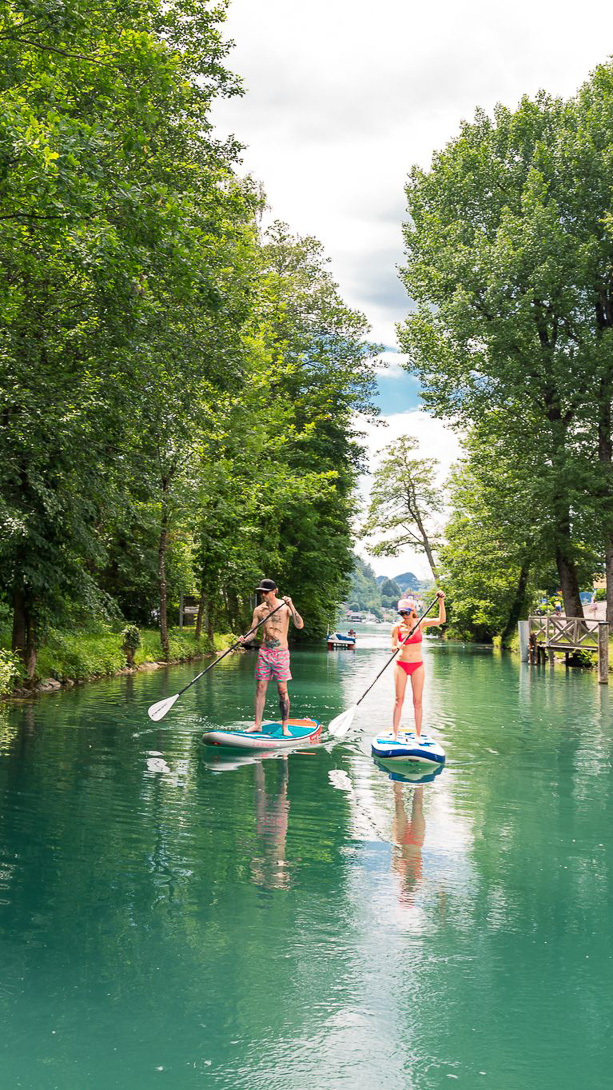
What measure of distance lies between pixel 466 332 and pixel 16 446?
68.1 feet

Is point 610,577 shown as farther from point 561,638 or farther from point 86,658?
point 86,658

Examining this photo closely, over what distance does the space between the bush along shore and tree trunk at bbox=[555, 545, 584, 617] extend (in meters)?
14.6


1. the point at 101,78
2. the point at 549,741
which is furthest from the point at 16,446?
the point at 549,741

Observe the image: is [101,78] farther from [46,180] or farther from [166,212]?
[46,180]

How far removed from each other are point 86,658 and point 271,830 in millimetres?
14712

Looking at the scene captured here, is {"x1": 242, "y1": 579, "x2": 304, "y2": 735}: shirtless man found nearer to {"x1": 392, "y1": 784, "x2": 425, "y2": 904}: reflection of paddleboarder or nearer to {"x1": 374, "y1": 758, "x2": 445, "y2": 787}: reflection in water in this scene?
{"x1": 374, "y1": 758, "x2": 445, "y2": 787}: reflection in water

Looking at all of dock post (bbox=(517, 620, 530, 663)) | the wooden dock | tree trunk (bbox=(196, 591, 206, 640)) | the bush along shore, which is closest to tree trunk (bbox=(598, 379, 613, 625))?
the wooden dock

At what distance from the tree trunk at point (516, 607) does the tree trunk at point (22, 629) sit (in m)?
36.9

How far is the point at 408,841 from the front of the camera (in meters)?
7.52

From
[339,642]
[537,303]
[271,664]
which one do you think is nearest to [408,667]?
[271,664]

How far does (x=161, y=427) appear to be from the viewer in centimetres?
1595

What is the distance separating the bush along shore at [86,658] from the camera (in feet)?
57.0

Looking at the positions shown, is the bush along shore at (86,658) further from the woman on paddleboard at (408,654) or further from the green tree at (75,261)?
the woman on paddleboard at (408,654)

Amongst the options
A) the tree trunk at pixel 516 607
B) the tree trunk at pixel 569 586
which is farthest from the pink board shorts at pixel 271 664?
the tree trunk at pixel 516 607
